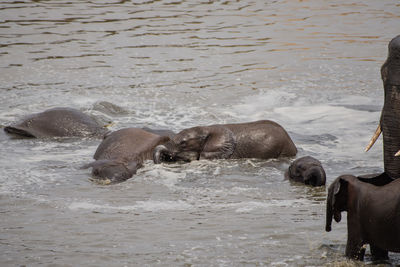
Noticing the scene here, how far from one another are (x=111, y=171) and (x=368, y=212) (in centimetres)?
411

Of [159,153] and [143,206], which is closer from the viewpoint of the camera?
[143,206]

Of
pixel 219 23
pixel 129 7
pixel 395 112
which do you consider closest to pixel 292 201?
pixel 395 112

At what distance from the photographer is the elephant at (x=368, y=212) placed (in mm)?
5785

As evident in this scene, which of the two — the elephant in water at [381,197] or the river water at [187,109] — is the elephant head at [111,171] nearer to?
the river water at [187,109]

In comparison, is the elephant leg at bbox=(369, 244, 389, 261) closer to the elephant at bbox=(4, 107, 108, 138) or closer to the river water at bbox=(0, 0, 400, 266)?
the river water at bbox=(0, 0, 400, 266)

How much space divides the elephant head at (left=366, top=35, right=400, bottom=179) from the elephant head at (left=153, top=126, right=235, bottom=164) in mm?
4392

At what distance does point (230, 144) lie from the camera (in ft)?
34.4

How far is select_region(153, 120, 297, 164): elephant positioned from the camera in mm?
10406

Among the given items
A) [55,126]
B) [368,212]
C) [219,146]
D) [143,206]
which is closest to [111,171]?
[143,206]

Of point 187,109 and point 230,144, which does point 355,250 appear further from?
point 187,109

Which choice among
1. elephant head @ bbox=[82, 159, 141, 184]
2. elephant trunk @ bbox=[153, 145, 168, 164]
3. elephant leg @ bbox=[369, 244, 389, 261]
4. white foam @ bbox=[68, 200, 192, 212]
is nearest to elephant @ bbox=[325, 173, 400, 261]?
elephant leg @ bbox=[369, 244, 389, 261]

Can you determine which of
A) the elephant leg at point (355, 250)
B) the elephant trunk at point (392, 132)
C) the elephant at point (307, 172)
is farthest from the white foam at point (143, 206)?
the elephant trunk at point (392, 132)

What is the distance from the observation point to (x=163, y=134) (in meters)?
11.2

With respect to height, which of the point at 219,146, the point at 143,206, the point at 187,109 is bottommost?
the point at 187,109
